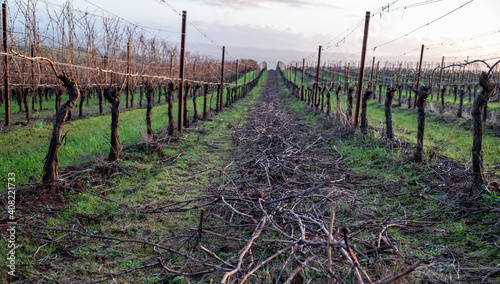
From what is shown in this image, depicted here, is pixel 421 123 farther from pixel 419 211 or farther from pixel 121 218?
pixel 121 218

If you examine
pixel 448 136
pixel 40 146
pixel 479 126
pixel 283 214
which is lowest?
pixel 40 146

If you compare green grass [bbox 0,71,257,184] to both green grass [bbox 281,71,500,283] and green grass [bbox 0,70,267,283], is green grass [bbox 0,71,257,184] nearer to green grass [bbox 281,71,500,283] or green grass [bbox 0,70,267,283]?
green grass [bbox 0,70,267,283]

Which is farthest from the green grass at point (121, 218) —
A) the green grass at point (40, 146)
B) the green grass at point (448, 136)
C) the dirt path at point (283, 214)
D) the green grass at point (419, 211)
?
the green grass at point (448, 136)

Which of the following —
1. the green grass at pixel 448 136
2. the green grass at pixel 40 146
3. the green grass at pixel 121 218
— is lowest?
the green grass at pixel 121 218

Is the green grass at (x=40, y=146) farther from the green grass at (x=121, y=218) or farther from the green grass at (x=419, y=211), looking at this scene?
the green grass at (x=419, y=211)

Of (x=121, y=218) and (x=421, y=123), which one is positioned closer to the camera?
(x=121, y=218)

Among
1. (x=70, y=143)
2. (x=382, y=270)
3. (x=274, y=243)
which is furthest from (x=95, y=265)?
(x=70, y=143)

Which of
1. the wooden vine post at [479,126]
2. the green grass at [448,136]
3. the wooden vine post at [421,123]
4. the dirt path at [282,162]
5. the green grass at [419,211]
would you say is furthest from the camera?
the green grass at [448,136]

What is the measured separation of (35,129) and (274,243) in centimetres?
971

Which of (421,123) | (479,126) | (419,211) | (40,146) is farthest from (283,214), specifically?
(40,146)

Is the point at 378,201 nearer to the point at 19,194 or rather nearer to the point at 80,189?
the point at 80,189

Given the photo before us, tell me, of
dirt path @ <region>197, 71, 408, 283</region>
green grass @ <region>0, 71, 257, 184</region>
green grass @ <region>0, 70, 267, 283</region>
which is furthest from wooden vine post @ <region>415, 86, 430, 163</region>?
green grass @ <region>0, 71, 257, 184</region>

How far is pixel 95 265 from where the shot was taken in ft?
10.6

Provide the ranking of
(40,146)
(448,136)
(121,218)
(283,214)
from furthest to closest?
(448,136) < (40,146) < (121,218) < (283,214)
